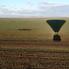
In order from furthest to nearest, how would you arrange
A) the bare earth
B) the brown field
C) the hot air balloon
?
the hot air balloon
the brown field
the bare earth

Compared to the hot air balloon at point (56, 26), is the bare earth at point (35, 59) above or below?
below

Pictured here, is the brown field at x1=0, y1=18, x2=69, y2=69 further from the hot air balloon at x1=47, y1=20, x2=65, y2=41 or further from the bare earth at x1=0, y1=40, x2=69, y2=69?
the hot air balloon at x1=47, y1=20, x2=65, y2=41

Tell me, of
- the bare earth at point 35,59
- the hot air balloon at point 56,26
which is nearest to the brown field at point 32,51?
the bare earth at point 35,59

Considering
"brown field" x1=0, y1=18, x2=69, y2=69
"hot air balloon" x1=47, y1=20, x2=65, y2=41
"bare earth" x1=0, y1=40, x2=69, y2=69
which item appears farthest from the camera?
"hot air balloon" x1=47, y1=20, x2=65, y2=41

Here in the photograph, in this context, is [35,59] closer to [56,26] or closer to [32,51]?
[32,51]

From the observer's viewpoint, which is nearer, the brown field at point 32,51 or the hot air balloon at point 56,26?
the brown field at point 32,51

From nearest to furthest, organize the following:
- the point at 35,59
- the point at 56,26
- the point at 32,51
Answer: the point at 35,59
the point at 32,51
the point at 56,26

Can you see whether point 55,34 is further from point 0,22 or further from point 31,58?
point 31,58

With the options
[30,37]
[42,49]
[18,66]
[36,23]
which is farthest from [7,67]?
[36,23]

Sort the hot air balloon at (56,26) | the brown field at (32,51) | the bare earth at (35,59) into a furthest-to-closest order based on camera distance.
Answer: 1. the hot air balloon at (56,26)
2. the brown field at (32,51)
3. the bare earth at (35,59)

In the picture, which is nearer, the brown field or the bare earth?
the bare earth

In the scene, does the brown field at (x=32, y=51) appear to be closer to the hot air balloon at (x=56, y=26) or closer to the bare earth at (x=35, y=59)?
the bare earth at (x=35, y=59)

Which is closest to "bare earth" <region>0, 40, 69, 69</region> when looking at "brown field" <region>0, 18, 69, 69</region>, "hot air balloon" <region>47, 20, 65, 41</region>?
"brown field" <region>0, 18, 69, 69</region>

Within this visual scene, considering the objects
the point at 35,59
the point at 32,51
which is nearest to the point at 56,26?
the point at 32,51
